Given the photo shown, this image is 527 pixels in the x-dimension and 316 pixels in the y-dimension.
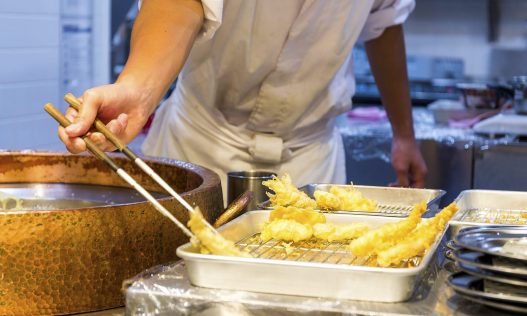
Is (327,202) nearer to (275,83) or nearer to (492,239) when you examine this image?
(492,239)

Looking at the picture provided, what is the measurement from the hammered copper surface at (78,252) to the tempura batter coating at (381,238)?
0.92 ft

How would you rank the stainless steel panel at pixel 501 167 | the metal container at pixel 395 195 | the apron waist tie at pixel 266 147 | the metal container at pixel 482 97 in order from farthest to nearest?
the metal container at pixel 482 97, the stainless steel panel at pixel 501 167, the apron waist tie at pixel 266 147, the metal container at pixel 395 195

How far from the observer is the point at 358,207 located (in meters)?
1.38

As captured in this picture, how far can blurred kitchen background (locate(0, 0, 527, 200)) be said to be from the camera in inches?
130

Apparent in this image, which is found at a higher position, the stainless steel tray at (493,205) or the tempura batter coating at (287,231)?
the tempura batter coating at (287,231)

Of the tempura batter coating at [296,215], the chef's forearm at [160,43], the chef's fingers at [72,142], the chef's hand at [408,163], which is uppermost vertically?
the chef's forearm at [160,43]

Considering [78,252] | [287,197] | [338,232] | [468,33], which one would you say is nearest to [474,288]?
[338,232]

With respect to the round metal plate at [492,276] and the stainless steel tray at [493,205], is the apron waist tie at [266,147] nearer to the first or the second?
the stainless steel tray at [493,205]

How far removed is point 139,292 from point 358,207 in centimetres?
49

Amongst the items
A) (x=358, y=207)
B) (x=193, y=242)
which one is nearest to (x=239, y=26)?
(x=358, y=207)

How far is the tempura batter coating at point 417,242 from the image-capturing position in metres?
1.03

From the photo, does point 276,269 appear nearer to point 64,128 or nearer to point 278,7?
point 64,128

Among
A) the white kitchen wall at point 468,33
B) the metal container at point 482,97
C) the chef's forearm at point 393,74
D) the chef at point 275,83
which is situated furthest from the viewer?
the white kitchen wall at point 468,33

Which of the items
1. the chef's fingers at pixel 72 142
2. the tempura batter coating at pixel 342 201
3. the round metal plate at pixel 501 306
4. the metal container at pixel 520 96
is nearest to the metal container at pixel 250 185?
the tempura batter coating at pixel 342 201
